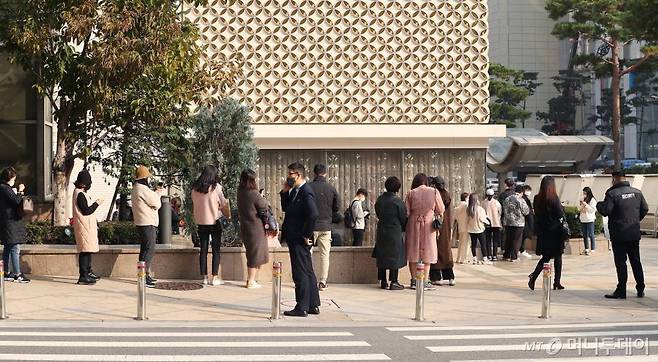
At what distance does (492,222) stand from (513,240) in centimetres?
57

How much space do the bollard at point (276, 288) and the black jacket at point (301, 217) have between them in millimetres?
548

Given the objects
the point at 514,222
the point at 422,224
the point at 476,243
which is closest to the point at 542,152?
the point at 514,222

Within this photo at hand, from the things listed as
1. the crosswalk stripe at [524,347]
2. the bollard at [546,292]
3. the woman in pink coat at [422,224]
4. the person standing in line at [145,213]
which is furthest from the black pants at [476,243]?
the crosswalk stripe at [524,347]

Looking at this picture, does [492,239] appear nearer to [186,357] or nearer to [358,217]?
[358,217]

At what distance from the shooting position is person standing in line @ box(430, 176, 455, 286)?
46.0 feet

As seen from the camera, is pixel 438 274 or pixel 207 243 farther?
pixel 438 274

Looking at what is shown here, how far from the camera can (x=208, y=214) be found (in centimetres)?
1314

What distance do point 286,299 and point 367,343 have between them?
3.36m

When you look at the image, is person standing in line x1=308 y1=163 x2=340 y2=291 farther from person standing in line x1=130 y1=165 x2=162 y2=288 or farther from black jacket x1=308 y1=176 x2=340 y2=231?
person standing in line x1=130 y1=165 x2=162 y2=288

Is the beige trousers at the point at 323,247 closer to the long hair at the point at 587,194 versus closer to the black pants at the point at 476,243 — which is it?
the black pants at the point at 476,243

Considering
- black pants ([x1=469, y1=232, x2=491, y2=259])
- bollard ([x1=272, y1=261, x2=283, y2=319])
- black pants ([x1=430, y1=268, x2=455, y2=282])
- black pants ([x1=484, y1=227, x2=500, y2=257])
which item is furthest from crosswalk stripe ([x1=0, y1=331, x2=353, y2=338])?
black pants ([x1=484, y1=227, x2=500, y2=257])

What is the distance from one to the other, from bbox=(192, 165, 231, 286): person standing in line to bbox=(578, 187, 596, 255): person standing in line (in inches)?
388

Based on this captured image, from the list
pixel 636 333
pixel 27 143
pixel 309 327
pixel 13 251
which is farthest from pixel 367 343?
pixel 27 143

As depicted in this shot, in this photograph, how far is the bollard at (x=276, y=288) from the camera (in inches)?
398
